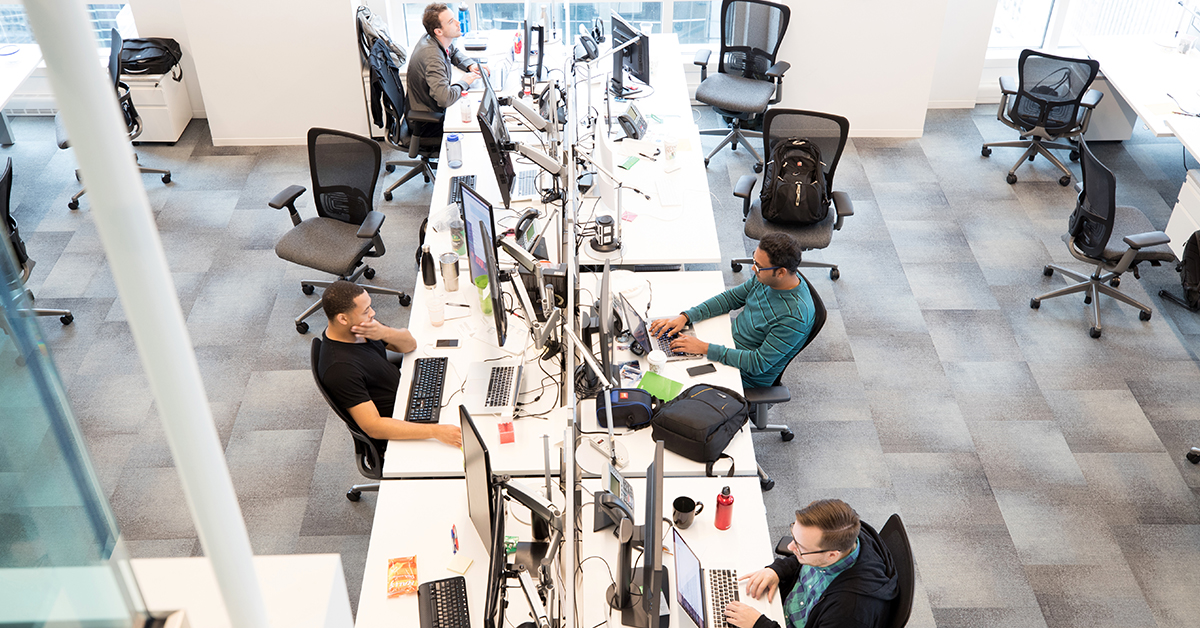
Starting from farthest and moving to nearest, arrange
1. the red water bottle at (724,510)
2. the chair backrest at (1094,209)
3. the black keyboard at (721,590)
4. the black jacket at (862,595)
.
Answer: the chair backrest at (1094,209) → the red water bottle at (724,510) → the black keyboard at (721,590) → the black jacket at (862,595)

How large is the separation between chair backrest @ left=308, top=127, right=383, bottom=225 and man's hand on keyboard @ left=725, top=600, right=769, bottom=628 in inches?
122

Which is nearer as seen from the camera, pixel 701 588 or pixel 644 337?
pixel 701 588

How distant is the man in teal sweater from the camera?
3.72 meters

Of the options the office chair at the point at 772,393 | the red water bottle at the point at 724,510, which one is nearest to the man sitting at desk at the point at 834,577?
the red water bottle at the point at 724,510

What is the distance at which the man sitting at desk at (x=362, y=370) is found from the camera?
337 cm

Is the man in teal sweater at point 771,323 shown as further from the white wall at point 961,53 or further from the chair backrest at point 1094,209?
the white wall at point 961,53

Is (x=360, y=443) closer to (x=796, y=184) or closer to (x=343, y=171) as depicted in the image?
(x=343, y=171)

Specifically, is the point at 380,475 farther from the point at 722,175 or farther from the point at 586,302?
the point at 722,175

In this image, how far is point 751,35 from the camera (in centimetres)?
645

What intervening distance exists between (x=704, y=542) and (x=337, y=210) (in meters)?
3.09

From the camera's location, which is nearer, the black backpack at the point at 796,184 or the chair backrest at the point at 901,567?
the chair backrest at the point at 901,567

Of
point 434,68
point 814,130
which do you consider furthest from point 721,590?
point 434,68

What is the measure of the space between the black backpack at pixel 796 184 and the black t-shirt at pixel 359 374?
236cm

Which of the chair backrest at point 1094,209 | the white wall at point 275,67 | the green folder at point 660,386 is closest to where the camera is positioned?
the green folder at point 660,386
